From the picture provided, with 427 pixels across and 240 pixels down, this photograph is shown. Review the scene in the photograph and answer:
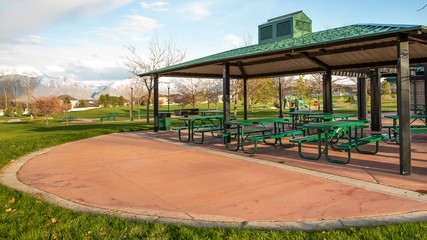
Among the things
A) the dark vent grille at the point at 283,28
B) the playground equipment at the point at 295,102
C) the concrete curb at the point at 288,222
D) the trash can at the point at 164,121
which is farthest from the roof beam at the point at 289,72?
the playground equipment at the point at 295,102

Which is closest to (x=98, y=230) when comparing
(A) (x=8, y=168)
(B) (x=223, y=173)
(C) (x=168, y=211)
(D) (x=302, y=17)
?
(C) (x=168, y=211)

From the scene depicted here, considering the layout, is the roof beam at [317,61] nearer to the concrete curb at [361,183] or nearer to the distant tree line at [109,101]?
the concrete curb at [361,183]

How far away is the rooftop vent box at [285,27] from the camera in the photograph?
1110 cm

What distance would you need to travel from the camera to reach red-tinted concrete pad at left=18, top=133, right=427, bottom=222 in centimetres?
391

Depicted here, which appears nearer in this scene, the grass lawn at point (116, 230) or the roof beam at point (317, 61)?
the grass lawn at point (116, 230)

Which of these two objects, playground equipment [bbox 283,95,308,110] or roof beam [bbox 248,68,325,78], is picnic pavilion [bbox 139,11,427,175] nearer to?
roof beam [bbox 248,68,325,78]

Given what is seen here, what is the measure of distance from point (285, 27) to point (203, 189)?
27.3 ft

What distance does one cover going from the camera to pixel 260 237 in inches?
122

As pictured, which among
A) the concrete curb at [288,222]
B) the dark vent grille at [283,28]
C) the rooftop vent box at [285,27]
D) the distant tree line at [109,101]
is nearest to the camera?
the concrete curb at [288,222]

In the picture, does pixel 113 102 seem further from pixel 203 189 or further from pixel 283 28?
pixel 203 189

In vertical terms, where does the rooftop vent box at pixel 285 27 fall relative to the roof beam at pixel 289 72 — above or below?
above

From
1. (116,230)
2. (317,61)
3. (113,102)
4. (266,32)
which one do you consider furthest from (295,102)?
(113,102)

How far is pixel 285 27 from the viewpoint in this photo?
37.2ft

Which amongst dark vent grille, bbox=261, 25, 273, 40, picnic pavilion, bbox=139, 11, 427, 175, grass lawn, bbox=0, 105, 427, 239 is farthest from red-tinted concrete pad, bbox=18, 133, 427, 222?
dark vent grille, bbox=261, 25, 273, 40
